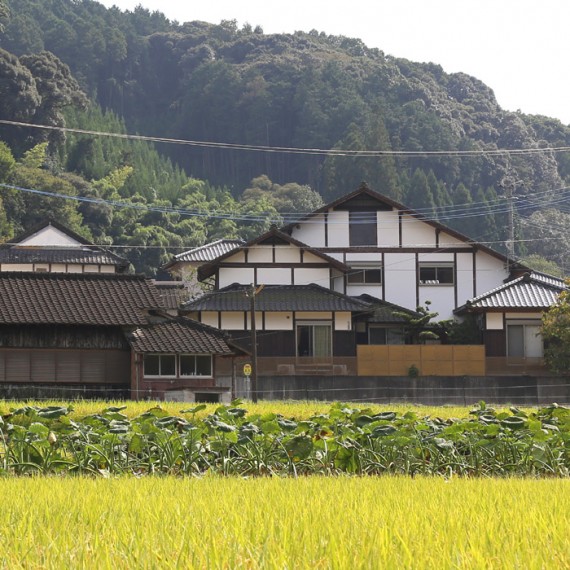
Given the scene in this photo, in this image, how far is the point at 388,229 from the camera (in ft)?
151

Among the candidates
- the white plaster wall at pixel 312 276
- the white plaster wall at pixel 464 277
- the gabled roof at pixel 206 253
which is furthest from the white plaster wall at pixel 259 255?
the gabled roof at pixel 206 253

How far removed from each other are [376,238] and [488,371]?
8892 millimetres

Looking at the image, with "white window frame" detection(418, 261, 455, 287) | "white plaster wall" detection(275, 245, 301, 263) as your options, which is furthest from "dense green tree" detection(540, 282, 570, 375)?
"white plaster wall" detection(275, 245, 301, 263)

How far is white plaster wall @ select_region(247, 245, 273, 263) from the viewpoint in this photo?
42812 millimetres

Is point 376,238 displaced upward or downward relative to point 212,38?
downward

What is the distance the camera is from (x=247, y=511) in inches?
248

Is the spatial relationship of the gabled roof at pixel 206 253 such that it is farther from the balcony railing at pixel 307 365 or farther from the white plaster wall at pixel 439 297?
the balcony railing at pixel 307 365

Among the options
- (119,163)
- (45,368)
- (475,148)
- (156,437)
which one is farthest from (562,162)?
(156,437)

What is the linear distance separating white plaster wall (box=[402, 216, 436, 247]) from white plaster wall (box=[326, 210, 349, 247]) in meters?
2.38

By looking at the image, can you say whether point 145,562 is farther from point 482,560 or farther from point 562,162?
point 562,162

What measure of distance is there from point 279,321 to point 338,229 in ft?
22.4

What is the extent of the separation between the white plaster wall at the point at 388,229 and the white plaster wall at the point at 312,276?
3.69m

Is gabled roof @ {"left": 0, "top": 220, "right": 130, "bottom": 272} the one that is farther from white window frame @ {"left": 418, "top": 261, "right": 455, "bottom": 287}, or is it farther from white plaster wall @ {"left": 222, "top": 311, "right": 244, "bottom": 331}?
white window frame @ {"left": 418, "top": 261, "right": 455, "bottom": 287}

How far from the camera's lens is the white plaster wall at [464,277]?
149ft
